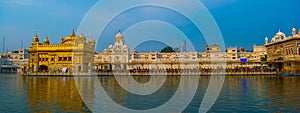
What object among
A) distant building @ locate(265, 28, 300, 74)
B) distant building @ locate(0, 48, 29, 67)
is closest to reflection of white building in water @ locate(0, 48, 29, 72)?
distant building @ locate(0, 48, 29, 67)

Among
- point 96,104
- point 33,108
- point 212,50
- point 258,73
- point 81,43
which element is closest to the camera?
point 33,108

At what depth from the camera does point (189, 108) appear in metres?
13.6

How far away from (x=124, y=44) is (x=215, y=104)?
73.3 metres

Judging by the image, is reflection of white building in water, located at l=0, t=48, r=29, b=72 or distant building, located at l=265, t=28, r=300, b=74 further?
reflection of white building in water, located at l=0, t=48, r=29, b=72

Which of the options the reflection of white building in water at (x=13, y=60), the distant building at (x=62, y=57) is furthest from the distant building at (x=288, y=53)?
the reflection of white building in water at (x=13, y=60)

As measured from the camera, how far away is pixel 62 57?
5831 centimetres

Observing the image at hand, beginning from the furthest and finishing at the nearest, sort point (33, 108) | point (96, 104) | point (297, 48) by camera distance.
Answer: point (297, 48) < point (96, 104) < point (33, 108)

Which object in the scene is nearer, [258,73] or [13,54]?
[258,73]

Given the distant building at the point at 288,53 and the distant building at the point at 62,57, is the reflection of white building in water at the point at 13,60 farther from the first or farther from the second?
the distant building at the point at 288,53

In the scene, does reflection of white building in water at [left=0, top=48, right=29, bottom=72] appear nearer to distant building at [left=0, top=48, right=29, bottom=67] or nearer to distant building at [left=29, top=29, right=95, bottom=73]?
distant building at [left=0, top=48, right=29, bottom=67]

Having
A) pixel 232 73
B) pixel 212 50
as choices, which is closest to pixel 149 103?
pixel 232 73

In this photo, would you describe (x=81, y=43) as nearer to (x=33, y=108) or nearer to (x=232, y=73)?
(x=232, y=73)

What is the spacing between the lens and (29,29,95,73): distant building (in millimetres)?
57781

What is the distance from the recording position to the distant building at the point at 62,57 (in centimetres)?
5778
